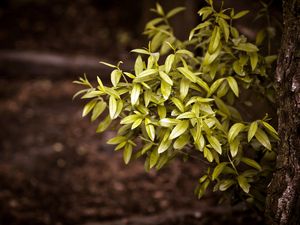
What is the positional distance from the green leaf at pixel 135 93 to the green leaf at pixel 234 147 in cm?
50

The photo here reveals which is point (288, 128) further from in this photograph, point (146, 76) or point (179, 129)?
point (146, 76)

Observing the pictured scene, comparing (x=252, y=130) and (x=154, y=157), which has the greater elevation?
(x=252, y=130)

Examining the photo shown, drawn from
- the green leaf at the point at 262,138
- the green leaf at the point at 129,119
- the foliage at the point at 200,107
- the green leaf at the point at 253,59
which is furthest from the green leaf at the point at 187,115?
the green leaf at the point at 253,59

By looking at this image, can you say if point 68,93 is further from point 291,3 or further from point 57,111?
point 291,3

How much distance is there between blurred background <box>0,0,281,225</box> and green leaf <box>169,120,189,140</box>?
52.3 inches

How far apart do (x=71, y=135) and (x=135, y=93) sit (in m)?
3.13

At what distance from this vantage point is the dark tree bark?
1840 millimetres

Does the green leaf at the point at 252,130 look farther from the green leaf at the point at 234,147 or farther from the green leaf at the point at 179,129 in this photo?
the green leaf at the point at 179,129

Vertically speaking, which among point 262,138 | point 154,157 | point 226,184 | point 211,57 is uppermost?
point 211,57

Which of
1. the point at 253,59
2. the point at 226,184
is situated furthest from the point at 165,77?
the point at 226,184

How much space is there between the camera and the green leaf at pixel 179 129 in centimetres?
178

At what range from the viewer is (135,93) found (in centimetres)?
186

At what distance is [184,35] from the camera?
15.3 ft

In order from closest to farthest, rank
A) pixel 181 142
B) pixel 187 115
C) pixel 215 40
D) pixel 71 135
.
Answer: pixel 187 115 < pixel 181 142 < pixel 215 40 < pixel 71 135
